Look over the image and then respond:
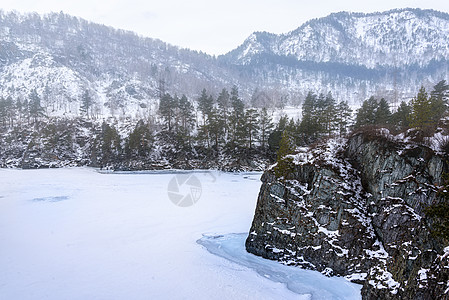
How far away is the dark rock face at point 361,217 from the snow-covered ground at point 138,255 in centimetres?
123

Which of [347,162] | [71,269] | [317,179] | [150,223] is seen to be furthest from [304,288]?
[150,223]

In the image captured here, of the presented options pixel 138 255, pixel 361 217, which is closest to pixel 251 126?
pixel 361 217

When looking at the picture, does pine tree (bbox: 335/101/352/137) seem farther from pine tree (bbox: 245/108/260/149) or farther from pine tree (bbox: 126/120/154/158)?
pine tree (bbox: 126/120/154/158)

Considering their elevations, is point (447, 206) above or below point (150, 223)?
above

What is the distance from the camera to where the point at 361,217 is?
1359 centimetres

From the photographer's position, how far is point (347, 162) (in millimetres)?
16141

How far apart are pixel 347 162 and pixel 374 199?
3113 millimetres

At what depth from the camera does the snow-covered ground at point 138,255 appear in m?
11.6

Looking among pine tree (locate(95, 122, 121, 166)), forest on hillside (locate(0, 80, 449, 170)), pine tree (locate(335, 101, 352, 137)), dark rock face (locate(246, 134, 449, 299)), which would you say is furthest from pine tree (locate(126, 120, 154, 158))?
dark rock face (locate(246, 134, 449, 299))

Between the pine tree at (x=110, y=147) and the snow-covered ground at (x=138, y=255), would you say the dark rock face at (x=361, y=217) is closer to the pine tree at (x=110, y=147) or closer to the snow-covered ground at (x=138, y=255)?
the snow-covered ground at (x=138, y=255)

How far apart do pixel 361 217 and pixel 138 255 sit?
529 inches

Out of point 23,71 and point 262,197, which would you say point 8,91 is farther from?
point 262,197

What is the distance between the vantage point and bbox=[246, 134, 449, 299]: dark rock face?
9.91 m

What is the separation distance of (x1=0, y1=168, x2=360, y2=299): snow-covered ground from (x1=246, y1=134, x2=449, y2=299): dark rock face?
48.3 inches
